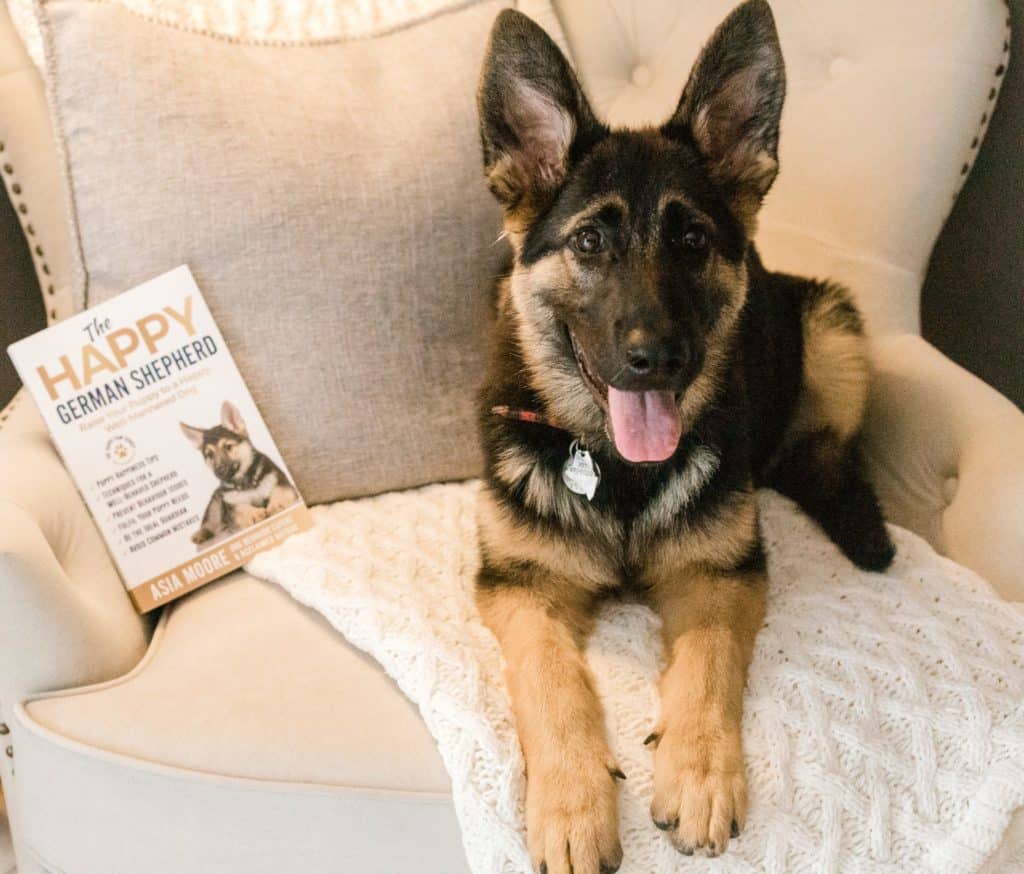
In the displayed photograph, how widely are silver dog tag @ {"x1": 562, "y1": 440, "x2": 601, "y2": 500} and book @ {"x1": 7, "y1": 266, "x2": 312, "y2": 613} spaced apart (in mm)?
586

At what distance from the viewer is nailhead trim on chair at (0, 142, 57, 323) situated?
188cm

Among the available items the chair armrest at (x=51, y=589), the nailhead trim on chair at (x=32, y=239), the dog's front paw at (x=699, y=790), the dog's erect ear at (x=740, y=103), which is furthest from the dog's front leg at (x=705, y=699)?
the nailhead trim on chair at (x=32, y=239)

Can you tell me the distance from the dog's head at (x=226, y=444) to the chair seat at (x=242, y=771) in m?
0.46

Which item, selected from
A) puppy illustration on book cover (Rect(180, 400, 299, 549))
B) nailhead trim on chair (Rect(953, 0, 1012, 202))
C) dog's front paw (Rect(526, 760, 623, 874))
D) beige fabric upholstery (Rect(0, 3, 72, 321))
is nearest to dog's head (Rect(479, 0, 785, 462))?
dog's front paw (Rect(526, 760, 623, 874))

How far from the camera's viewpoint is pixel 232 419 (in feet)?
5.85

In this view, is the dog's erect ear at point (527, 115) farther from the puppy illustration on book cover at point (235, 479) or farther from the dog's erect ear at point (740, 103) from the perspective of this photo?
the puppy illustration on book cover at point (235, 479)

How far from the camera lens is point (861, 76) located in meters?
2.06

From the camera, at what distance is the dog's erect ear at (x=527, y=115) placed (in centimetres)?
141

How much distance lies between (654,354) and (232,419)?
0.93 metres

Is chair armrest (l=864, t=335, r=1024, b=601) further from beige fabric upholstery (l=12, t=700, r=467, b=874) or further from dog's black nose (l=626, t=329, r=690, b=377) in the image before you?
beige fabric upholstery (l=12, t=700, r=467, b=874)

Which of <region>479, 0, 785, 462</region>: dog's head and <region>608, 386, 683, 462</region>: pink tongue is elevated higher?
<region>479, 0, 785, 462</region>: dog's head

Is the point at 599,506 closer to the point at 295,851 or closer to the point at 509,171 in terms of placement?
the point at 509,171

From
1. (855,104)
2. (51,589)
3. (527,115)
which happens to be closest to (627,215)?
(527,115)

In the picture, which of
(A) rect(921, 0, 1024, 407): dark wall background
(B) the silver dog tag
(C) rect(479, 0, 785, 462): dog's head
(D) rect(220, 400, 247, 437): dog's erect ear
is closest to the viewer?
(C) rect(479, 0, 785, 462): dog's head
